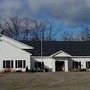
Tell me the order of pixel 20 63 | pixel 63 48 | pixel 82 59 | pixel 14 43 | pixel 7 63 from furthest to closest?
pixel 63 48 → pixel 82 59 → pixel 14 43 → pixel 20 63 → pixel 7 63

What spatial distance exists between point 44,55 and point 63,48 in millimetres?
5117

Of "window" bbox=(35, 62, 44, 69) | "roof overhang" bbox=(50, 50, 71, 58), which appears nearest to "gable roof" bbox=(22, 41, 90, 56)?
"roof overhang" bbox=(50, 50, 71, 58)

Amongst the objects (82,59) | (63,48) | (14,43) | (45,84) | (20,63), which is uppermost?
(14,43)

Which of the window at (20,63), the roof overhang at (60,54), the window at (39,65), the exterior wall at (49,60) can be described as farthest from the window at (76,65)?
the window at (20,63)

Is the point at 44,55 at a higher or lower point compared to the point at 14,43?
lower

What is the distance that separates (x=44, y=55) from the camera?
6550 cm

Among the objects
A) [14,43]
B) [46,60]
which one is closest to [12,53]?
[14,43]

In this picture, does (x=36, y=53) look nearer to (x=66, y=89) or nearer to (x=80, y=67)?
(x=80, y=67)

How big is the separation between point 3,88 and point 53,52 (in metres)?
39.1

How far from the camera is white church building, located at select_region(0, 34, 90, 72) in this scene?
200 ft

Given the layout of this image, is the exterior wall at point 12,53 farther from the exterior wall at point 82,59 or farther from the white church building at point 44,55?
the exterior wall at point 82,59

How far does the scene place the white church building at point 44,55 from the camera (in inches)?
2405

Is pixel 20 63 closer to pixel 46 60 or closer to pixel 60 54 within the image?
pixel 46 60

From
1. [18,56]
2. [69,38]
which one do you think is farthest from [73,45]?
[69,38]
